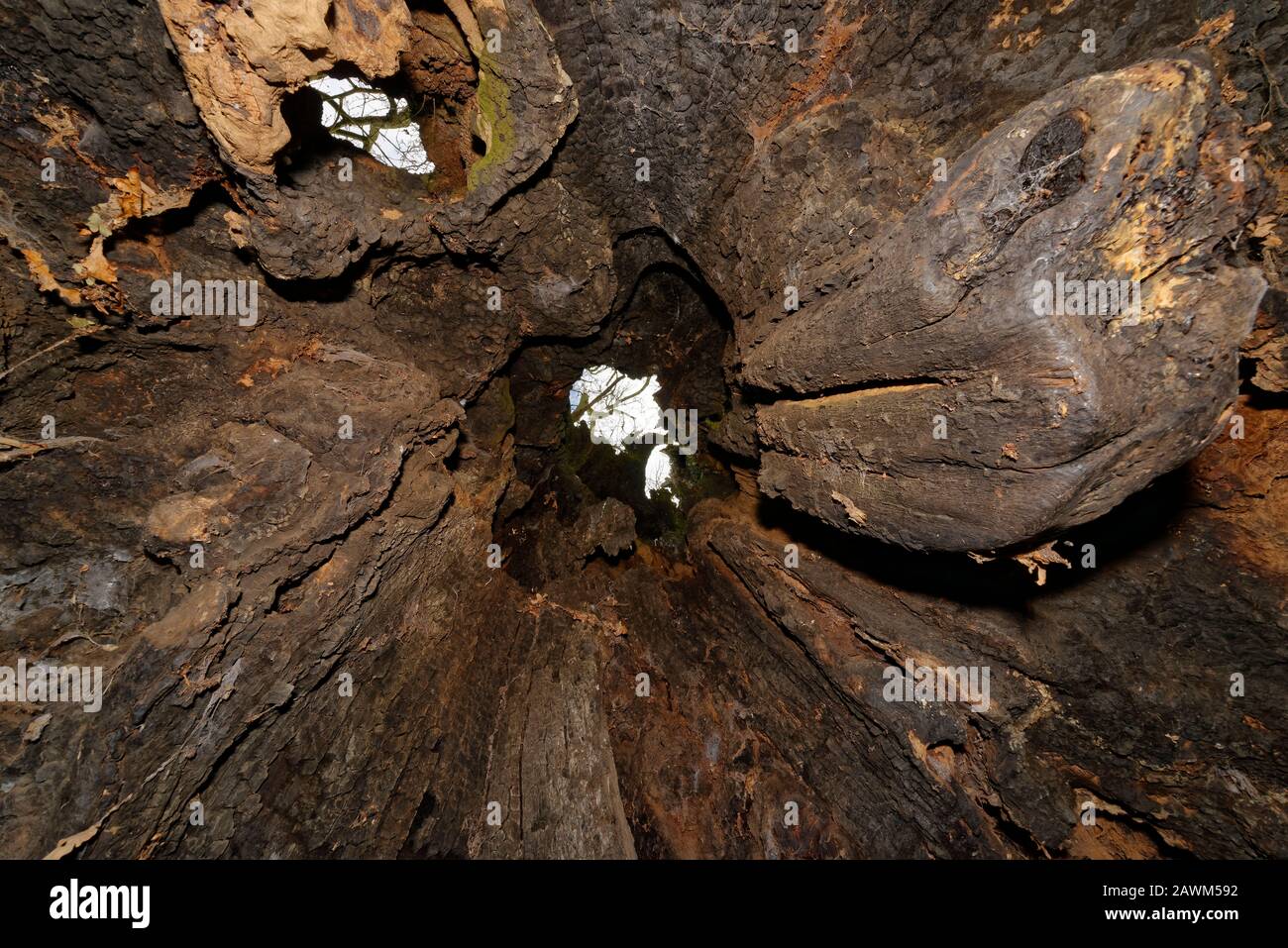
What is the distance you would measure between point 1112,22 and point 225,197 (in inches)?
187

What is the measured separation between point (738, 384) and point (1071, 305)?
3007 mm

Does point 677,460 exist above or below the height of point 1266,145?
below

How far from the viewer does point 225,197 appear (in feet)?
9.30

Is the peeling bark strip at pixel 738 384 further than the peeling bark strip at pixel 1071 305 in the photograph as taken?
Yes

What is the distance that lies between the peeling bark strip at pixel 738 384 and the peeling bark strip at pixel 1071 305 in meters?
0.02

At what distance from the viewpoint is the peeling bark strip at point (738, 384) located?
2.06 meters

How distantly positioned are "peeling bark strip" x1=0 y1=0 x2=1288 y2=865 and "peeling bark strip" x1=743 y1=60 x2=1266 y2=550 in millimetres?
18

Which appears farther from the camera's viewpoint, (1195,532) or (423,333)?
(423,333)

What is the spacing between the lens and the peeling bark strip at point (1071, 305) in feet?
5.84

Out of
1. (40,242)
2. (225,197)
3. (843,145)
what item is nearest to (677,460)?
(843,145)

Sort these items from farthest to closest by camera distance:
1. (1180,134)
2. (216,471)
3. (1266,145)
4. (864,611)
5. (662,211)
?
(662,211)
(864,611)
(216,471)
(1266,145)
(1180,134)

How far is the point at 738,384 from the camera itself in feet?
15.9
